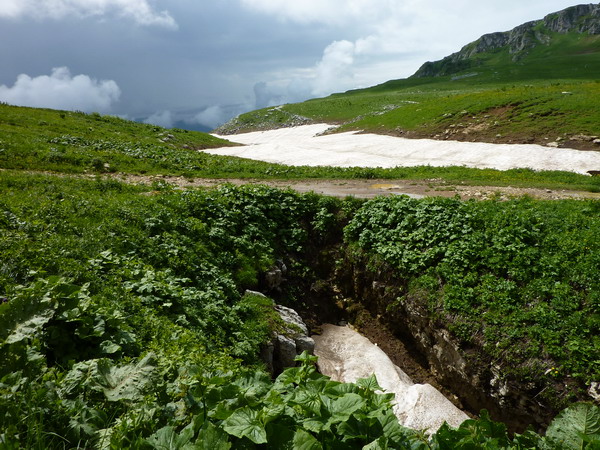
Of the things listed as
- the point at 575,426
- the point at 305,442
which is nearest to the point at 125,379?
the point at 305,442

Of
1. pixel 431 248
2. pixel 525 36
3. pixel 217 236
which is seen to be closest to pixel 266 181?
pixel 217 236

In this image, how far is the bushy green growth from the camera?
30.0 ft

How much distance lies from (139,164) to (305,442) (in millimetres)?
24603

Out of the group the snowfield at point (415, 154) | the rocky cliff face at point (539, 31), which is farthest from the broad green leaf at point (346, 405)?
the rocky cliff face at point (539, 31)

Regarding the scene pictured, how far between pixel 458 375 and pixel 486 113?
41.3m

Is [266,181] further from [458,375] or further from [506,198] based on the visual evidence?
[458,375]

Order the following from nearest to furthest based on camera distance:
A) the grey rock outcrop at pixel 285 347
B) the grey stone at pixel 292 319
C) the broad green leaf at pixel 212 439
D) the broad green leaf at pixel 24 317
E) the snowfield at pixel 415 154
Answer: the broad green leaf at pixel 212 439, the broad green leaf at pixel 24 317, the grey rock outcrop at pixel 285 347, the grey stone at pixel 292 319, the snowfield at pixel 415 154

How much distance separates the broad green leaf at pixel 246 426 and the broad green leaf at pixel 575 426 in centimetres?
226

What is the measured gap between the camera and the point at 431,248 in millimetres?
12773

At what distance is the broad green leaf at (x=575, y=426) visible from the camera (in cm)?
273

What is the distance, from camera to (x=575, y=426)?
281 cm

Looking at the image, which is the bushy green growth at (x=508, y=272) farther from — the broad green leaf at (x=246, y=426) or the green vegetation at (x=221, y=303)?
the broad green leaf at (x=246, y=426)

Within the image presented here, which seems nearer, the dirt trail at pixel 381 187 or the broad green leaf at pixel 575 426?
the broad green leaf at pixel 575 426

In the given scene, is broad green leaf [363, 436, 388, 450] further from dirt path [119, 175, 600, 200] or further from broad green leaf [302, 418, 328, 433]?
dirt path [119, 175, 600, 200]
